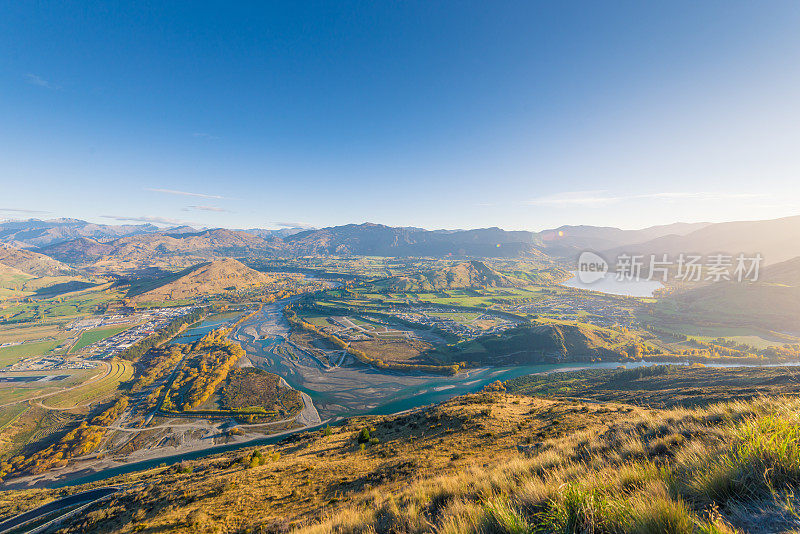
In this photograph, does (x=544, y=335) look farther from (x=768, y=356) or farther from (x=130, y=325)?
(x=130, y=325)

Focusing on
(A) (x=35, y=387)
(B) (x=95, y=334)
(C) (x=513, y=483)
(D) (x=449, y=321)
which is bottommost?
(B) (x=95, y=334)

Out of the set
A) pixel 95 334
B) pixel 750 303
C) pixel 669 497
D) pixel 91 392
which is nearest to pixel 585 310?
pixel 750 303

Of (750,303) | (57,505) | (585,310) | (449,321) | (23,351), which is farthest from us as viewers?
(585,310)

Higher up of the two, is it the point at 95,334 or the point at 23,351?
the point at 95,334

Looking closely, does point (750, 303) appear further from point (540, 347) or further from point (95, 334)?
point (95, 334)

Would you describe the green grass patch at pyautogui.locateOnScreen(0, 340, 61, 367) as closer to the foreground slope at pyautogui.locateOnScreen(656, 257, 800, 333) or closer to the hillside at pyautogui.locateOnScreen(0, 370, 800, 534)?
the hillside at pyautogui.locateOnScreen(0, 370, 800, 534)

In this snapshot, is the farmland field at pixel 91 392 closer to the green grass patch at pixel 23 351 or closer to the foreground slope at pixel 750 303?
the green grass patch at pixel 23 351

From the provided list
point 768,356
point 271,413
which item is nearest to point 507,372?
point 271,413
